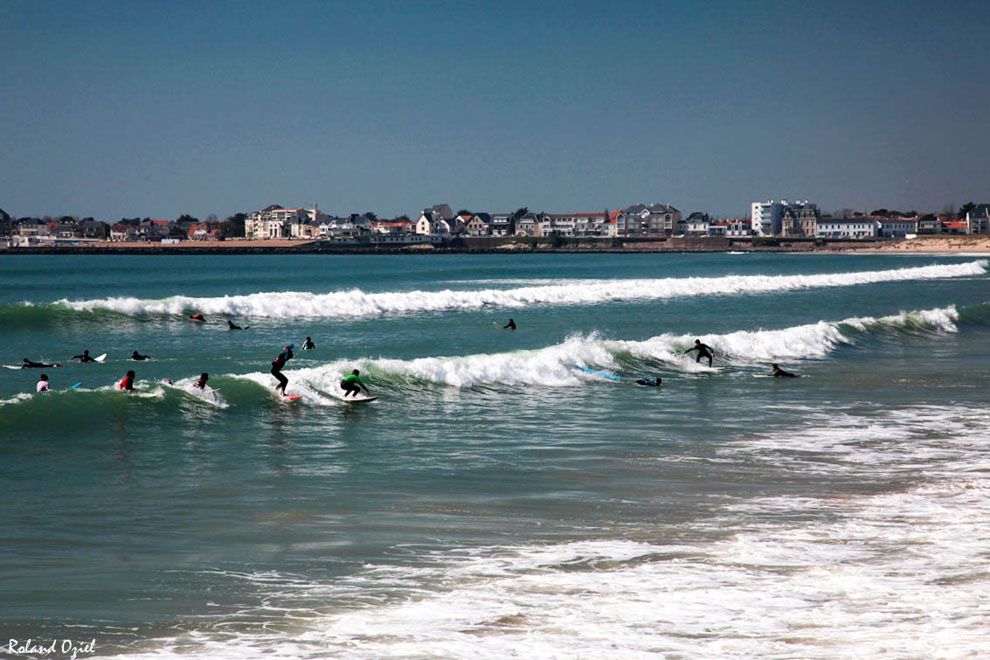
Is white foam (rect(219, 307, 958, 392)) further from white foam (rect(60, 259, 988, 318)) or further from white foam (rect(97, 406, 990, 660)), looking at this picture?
white foam (rect(60, 259, 988, 318))

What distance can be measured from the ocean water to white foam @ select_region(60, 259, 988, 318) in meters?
20.5

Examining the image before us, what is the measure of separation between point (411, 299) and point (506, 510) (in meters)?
45.8

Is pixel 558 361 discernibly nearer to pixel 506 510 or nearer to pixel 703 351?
pixel 703 351

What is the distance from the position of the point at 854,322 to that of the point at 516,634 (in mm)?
33282

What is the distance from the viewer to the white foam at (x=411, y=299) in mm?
48250

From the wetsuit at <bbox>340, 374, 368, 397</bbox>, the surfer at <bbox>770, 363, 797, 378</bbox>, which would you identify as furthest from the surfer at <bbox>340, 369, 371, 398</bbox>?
the surfer at <bbox>770, 363, 797, 378</bbox>

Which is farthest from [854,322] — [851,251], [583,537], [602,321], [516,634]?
[851,251]

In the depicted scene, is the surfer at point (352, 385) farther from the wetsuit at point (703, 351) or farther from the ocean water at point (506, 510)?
the wetsuit at point (703, 351)

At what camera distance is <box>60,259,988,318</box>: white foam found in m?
48.2

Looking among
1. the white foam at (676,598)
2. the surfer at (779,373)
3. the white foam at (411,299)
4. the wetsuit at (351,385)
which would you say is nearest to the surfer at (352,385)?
the wetsuit at (351,385)

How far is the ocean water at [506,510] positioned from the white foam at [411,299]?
20527mm

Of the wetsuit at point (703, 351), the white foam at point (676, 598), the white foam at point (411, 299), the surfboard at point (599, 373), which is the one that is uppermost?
the white foam at point (411, 299)

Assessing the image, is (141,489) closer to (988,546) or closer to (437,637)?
(437,637)

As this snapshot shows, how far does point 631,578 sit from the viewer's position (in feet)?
30.2
